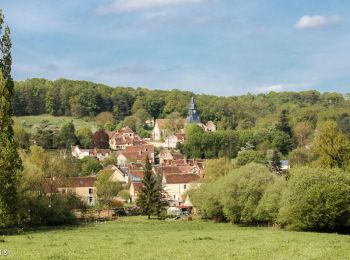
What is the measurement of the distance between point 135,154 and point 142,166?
66.0 ft

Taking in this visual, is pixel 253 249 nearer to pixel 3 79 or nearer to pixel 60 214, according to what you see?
pixel 3 79

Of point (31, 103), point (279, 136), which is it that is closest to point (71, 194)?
point (279, 136)

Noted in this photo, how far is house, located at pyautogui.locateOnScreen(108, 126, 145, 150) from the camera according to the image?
15712 cm

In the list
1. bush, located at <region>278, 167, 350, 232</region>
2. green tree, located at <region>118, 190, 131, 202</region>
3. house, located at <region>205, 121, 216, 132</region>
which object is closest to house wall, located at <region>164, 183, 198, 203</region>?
green tree, located at <region>118, 190, 131, 202</region>

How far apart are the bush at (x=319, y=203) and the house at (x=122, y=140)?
112573mm

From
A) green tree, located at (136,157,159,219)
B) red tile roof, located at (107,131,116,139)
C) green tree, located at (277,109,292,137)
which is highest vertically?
green tree, located at (277,109,292,137)

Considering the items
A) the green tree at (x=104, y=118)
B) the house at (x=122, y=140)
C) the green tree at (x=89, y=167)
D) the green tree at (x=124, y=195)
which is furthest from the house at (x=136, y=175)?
the green tree at (x=104, y=118)

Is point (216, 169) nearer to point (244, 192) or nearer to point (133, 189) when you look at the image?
point (244, 192)

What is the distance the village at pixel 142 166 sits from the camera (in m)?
84.1

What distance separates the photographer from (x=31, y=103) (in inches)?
7475

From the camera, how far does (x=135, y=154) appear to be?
137m

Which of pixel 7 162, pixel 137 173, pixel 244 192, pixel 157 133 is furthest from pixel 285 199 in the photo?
pixel 157 133

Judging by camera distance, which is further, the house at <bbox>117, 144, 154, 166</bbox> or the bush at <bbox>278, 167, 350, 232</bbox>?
the house at <bbox>117, 144, 154, 166</bbox>

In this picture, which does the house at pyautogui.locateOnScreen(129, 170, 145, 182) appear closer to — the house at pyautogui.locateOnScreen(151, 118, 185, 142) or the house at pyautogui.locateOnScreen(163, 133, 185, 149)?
the house at pyautogui.locateOnScreen(163, 133, 185, 149)
